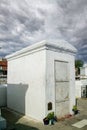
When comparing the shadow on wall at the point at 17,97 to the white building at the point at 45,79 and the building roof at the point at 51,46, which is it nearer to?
the white building at the point at 45,79

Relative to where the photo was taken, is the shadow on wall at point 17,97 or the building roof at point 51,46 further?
the shadow on wall at point 17,97

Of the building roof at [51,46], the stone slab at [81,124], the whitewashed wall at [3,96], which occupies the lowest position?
the stone slab at [81,124]

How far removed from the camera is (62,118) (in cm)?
1034

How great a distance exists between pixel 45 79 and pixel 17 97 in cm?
422

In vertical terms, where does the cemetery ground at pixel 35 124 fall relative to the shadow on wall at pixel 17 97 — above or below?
below

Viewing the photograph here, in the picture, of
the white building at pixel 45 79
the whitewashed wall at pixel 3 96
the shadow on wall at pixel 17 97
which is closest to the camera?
the white building at pixel 45 79

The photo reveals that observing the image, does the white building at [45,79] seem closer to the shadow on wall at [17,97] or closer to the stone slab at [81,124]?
the shadow on wall at [17,97]

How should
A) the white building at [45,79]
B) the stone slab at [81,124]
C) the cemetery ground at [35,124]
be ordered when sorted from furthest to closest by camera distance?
the white building at [45,79] < the stone slab at [81,124] < the cemetery ground at [35,124]

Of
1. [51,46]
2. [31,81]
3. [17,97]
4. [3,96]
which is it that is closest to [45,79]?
[31,81]

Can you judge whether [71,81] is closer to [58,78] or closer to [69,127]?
[58,78]

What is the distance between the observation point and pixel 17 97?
1270 cm

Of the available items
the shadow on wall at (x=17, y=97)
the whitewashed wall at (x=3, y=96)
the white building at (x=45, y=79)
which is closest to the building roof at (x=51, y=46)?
the white building at (x=45, y=79)

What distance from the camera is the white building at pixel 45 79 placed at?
9.76 metres

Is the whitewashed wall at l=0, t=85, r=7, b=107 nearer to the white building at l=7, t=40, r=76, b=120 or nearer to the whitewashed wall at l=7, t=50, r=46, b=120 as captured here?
the whitewashed wall at l=7, t=50, r=46, b=120
